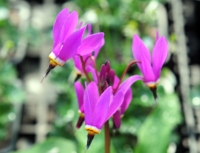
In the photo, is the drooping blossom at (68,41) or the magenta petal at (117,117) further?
the magenta petal at (117,117)

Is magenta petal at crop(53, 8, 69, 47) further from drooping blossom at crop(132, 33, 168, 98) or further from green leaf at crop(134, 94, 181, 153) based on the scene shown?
green leaf at crop(134, 94, 181, 153)

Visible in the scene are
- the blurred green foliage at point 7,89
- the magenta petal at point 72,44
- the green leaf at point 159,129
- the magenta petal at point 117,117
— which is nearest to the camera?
the magenta petal at point 72,44

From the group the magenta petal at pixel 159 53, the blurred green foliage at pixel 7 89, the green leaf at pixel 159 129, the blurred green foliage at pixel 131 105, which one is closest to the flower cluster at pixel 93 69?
the magenta petal at pixel 159 53

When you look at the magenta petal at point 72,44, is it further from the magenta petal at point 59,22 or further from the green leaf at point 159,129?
the green leaf at point 159,129

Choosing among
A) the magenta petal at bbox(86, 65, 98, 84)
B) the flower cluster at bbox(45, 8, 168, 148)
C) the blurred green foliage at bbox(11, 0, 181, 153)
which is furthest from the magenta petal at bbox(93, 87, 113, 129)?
the blurred green foliage at bbox(11, 0, 181, 153)

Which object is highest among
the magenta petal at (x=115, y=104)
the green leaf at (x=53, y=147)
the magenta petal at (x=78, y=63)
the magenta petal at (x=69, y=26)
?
the magenta petal at (x=69, y=26)

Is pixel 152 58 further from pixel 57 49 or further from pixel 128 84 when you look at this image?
pixel 57 49

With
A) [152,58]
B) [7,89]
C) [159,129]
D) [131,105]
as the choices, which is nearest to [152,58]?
[152,58]
